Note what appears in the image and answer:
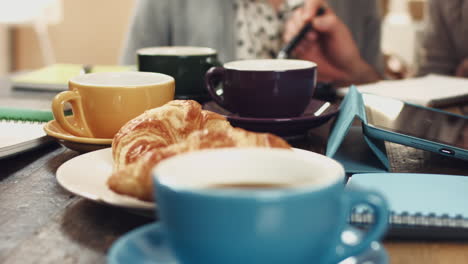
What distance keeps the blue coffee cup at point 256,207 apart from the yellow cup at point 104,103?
0.30m

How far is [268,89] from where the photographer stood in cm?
69

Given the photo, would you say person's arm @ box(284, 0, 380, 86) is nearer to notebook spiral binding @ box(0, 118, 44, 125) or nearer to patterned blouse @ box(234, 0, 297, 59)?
patterned blouse @ box(234, 0, 297, 59)

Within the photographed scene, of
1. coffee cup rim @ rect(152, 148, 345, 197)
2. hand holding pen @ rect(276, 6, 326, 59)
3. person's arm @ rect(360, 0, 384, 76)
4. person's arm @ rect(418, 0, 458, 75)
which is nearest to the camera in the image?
coffee cup rim @ rect(152, 148, 345, 197)

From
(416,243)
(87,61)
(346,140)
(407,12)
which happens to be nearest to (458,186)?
(416,243)

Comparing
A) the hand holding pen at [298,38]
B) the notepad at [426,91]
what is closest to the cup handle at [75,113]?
the notepad at [426,91]

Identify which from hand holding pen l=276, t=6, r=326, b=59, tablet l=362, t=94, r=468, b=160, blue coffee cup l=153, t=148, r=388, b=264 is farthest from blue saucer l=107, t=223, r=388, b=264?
hand holding pen l=276, t=6, r=326, b=59

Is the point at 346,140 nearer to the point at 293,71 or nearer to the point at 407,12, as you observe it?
the point at 293,71

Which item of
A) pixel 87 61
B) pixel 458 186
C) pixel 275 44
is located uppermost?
pixel 458 186

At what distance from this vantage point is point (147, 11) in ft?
5.46

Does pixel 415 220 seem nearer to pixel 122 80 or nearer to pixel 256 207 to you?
pixel 256 207

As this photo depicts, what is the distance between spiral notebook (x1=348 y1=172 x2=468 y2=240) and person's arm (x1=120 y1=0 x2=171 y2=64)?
1.24 m

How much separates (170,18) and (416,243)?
4.60 feet

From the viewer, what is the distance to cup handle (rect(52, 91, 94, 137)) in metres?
0.62

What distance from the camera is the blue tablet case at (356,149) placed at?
1.91 feet
